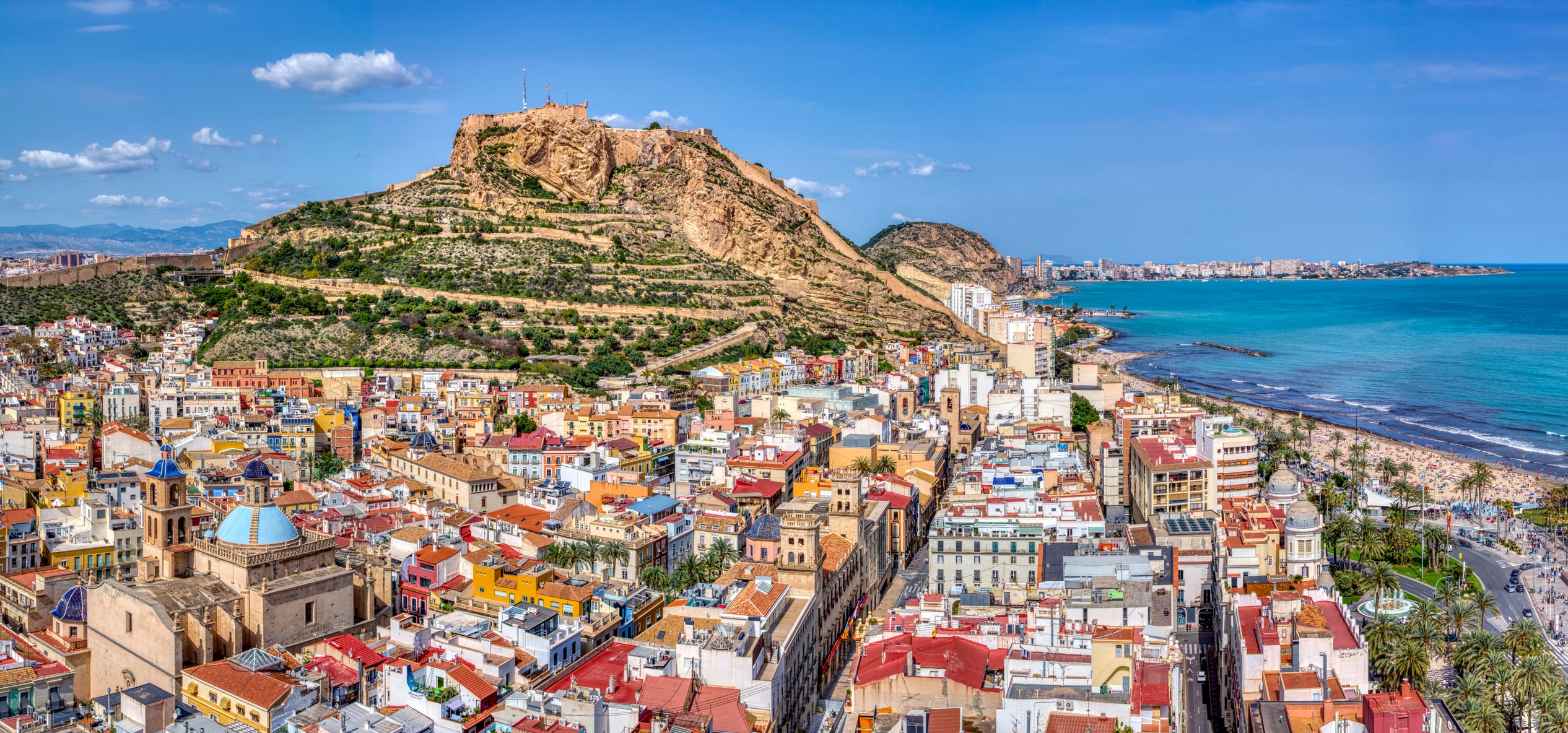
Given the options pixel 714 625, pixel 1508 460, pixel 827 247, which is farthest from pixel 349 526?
pixel 827 247

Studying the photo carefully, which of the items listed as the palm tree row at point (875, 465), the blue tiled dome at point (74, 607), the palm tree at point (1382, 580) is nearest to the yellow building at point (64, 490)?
the blue tiled dome at point (74, 607)

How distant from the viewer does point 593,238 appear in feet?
252

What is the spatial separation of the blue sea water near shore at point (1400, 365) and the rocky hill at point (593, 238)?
909 inches

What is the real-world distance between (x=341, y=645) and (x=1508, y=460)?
49.8 meters

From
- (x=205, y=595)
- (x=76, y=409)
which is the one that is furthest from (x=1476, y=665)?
(x=76, y=409)

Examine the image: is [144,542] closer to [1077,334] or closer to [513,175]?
[513,175]

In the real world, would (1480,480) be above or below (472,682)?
above

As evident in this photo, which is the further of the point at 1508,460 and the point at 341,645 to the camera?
the point at 1508,460

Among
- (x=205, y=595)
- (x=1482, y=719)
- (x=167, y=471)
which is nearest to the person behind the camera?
(x=1482, y=719)

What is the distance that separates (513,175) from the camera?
81.9 m

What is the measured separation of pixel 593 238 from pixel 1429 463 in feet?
160

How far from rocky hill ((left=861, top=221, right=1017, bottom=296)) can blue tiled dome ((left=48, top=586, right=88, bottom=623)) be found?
11698 cm

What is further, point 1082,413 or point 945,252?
point 945,252

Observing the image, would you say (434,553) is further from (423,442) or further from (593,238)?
(593,238)
